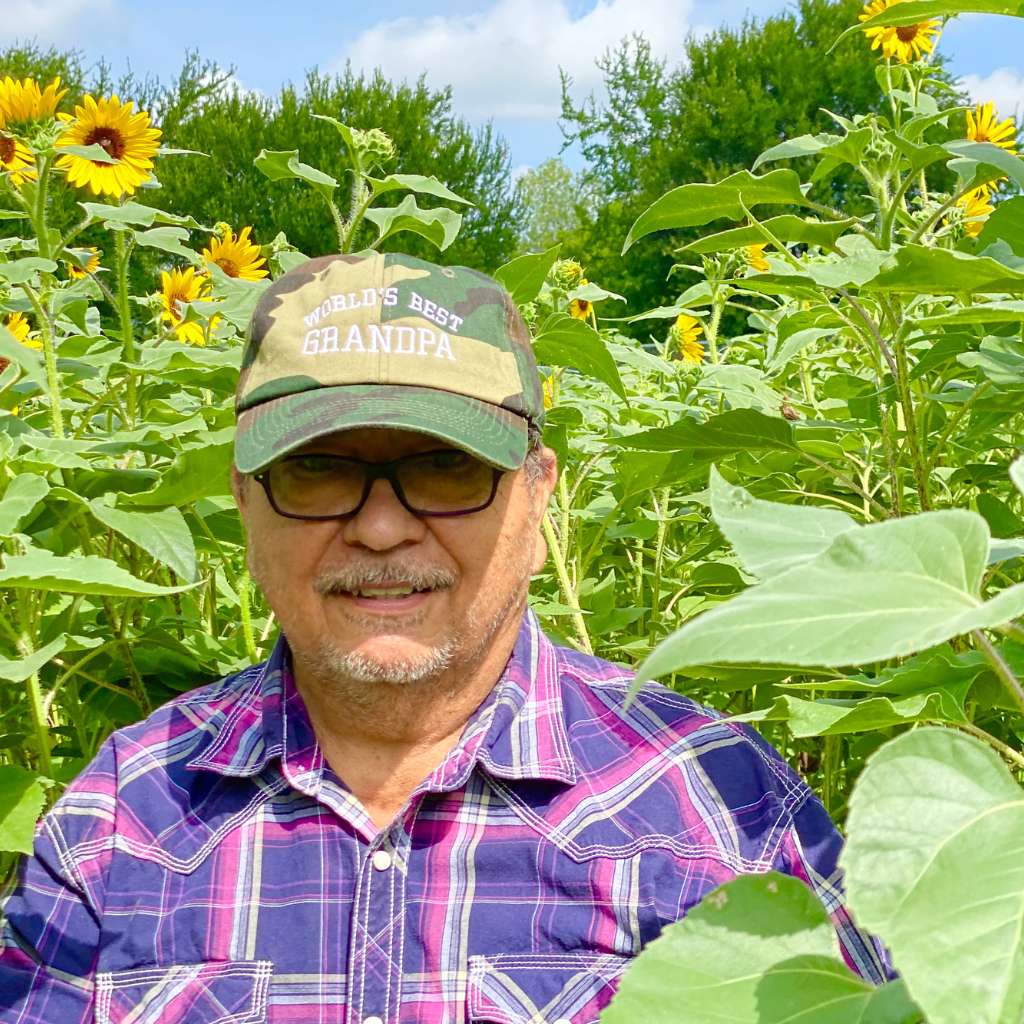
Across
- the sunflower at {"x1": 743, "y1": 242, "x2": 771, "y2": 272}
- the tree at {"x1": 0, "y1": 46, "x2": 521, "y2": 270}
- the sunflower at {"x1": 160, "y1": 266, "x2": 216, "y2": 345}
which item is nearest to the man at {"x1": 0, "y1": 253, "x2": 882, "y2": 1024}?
the sunflower at {"x1": 160, "y1": 266, "x2": 216, "y2": 345}

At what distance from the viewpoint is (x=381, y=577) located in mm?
1432

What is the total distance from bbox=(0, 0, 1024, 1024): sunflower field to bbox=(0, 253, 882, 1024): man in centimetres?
11

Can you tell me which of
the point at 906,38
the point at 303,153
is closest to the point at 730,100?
the point at 303,153

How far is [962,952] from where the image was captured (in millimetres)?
499

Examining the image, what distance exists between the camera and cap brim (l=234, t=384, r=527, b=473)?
1.41m

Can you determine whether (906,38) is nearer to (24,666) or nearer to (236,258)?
(236,258)

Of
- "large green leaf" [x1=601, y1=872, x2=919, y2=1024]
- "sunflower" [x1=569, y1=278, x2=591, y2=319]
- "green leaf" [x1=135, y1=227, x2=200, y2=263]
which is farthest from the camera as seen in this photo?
"sunflower" [x1=569, y1=278, x2=591, y2=319]

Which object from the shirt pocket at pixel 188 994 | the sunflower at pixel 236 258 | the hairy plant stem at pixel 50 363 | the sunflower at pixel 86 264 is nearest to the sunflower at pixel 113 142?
the sunflower at pixel 86 264

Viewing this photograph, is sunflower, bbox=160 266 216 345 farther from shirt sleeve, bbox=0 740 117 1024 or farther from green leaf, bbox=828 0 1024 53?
green leaf, bbox=828 0 1024 53

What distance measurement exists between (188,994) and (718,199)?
942 mm

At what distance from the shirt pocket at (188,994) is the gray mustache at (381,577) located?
1.24 feet

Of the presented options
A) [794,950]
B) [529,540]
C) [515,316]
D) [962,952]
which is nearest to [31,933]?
[529,540]

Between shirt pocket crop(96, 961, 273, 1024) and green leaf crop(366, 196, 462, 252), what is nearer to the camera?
shirt pocket crop(96, 961, 273, 1024)

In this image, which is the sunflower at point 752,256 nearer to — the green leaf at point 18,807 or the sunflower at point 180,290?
the sunflower at point 180,290
